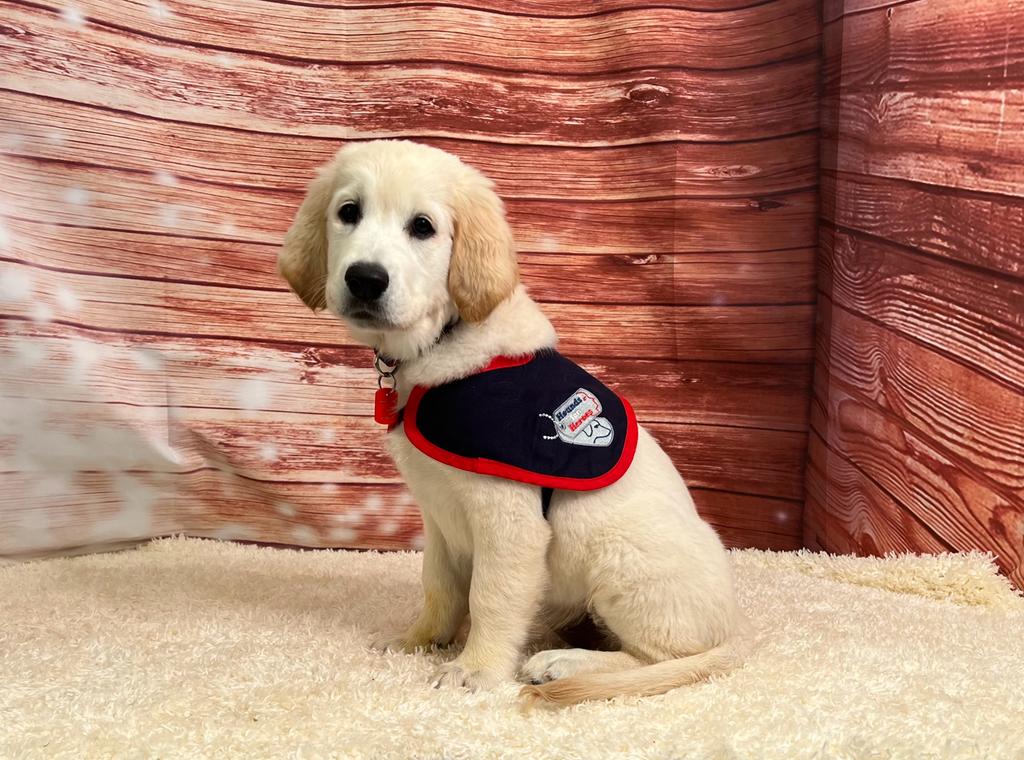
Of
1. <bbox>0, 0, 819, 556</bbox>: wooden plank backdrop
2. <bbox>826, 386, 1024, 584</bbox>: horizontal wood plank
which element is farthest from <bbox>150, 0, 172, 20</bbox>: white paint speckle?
<bbox>826, 386, 1024, 584</bbox>: horizontal wood plank

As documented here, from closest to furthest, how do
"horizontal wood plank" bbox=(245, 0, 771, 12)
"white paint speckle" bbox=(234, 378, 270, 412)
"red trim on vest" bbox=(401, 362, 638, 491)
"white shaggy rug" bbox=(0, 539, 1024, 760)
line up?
1. "white shaggy rug" bbox=(0, 539, 1024, 760)
2. "red trim on vest" bbox=(401, 362, 638, 491)
3. "horizontal wood plank" bbox=(245, 0, 771, 12)
4. "white paint speckle" bbox=(234, 378, 270, 412)

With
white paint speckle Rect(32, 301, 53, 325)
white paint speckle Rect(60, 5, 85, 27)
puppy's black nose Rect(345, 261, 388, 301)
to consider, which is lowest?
white paint speckle Rect(32, 301, 53, 325)

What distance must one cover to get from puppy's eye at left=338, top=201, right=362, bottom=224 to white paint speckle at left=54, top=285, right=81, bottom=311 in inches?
53.6

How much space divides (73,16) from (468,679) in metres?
2.28

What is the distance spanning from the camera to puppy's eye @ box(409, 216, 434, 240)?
78.7 inches

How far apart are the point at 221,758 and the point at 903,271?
7.50ft

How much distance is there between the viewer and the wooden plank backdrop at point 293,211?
2.94m

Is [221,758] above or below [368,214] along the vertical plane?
below

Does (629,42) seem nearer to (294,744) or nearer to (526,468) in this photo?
(526,468)

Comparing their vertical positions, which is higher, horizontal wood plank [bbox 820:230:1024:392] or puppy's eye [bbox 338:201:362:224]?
puppy's eye [bbox 338:201:362:224]

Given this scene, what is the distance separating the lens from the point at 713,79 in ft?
10.3

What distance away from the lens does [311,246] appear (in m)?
2.12

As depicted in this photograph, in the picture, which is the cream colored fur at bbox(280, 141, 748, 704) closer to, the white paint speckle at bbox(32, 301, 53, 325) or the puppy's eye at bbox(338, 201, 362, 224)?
the puppy's eye at bbox(338, 201, 362, 224)

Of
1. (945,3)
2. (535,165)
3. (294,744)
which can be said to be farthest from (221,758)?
(945,3)
